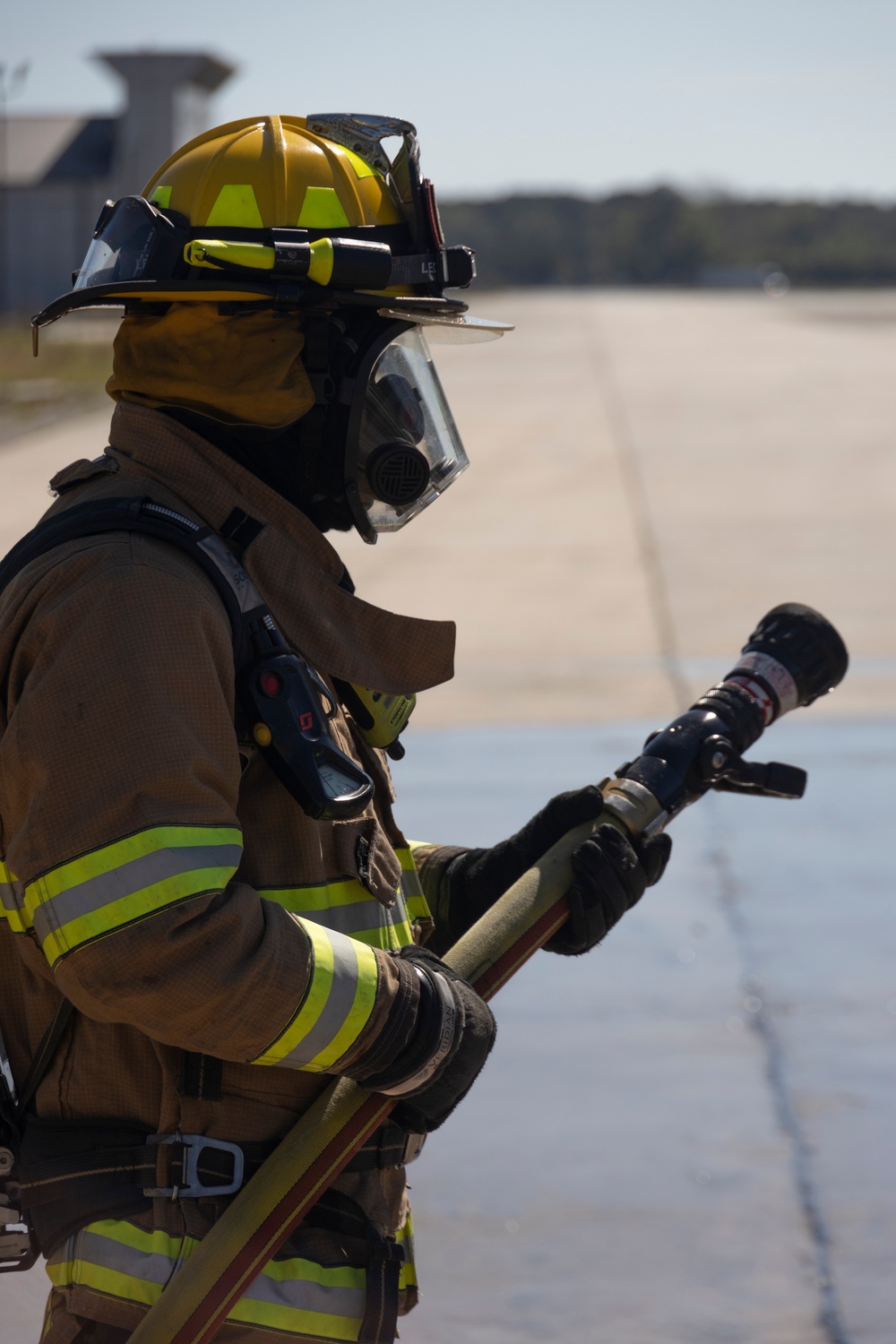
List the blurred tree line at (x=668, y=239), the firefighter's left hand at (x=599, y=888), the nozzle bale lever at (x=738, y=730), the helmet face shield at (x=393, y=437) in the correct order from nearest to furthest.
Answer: the helmet face shield at (x=393, y=437), the firefighter's left hand at (x=599, y=888), the nozzle bale lever at (x=738, y=730), the blurred tree line at (x=668, y=239)

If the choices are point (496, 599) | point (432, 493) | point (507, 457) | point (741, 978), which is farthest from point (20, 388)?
point (432, 493)

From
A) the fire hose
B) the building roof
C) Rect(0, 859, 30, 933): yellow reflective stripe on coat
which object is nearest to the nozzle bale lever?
the fire hose

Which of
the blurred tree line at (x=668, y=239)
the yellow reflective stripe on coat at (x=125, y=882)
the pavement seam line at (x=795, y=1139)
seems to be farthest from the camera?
the blurred tree line at (x=668, y=239)

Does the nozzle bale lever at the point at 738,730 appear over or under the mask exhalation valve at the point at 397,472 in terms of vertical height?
under

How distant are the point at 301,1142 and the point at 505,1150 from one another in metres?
1.78

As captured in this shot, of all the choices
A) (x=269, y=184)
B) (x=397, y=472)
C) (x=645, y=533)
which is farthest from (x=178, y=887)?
(x=645, y=533)

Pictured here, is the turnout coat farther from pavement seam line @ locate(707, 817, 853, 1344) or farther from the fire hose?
pavement seam line @ locate(707, 817, 853, 1344)

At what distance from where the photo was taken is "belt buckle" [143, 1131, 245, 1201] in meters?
1.65

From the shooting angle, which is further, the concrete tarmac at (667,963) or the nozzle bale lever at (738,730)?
the concrete tarmac at (667,963)

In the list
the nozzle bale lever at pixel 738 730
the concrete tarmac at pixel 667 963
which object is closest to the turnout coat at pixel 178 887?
the nozzle bale lever at pixel 738 730

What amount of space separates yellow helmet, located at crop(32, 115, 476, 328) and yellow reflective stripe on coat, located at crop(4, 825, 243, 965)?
68cm

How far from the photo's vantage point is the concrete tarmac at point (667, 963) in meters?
2.91

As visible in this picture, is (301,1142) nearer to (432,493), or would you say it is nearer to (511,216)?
(432,493)

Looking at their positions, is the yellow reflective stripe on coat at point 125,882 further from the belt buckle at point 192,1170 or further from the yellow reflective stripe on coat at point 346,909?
the belt buckle at point 192,1170
